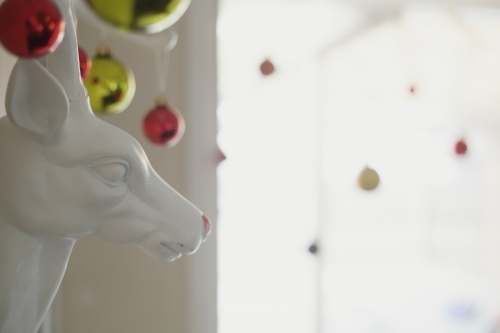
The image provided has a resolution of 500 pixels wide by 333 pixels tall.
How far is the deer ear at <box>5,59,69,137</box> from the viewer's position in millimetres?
377

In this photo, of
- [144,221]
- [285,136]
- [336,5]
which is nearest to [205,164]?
[285,136]

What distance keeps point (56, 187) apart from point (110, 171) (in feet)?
0.18

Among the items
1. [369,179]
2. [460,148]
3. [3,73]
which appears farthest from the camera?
[460,148]

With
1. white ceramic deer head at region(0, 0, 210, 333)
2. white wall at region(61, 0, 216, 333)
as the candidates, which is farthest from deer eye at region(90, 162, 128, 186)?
white wall at region(61, 0, 216, 333)

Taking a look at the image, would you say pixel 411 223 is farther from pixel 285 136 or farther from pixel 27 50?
pixel 27 50

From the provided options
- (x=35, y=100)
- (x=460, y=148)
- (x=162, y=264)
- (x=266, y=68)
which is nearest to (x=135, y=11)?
(x=35, y=100)

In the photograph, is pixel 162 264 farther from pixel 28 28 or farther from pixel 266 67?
pixel 28 28

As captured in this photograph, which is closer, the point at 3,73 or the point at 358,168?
the point at 3,73

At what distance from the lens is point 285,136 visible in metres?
1.47

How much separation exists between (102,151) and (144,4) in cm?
18

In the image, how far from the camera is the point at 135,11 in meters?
0.50

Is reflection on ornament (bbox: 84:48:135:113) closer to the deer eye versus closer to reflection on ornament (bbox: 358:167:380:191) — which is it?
the deer eye

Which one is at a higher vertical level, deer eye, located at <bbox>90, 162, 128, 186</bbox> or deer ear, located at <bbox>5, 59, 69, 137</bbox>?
deer ear, located at <bbox>5, 59, 69, 137</bbox>

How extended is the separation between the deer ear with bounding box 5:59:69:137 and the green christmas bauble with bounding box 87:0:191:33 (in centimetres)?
14
